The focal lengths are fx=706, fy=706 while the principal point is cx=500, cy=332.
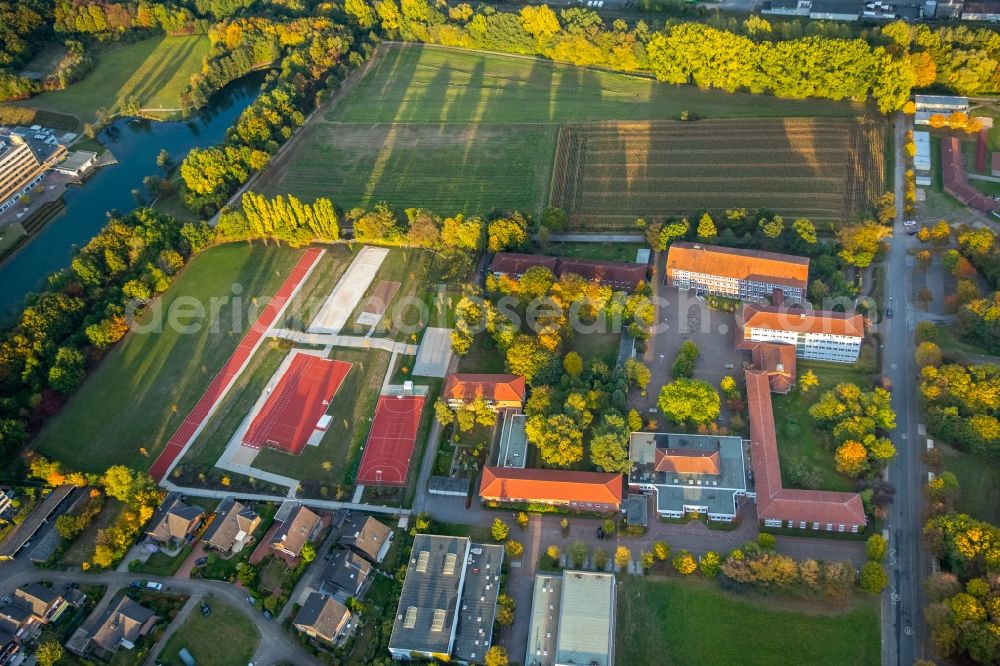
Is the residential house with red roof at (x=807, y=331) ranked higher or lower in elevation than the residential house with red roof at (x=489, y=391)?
higher

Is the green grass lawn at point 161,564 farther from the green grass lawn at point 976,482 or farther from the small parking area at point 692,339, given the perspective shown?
the green grass lawn at point 976,482

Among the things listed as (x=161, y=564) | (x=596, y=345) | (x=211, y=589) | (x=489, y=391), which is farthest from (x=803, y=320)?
(x=161, y=564)

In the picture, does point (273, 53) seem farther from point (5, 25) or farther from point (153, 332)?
point (153, 332)

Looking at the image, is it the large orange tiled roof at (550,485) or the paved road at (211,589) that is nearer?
the paved road at (211,589)

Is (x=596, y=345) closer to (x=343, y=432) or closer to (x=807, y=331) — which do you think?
(x=807, y=331)

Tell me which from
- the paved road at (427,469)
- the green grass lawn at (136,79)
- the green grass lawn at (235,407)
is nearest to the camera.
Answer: the paved road at (427,469)

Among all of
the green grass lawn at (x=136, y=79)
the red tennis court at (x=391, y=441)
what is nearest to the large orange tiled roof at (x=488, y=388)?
the red tennis court at (x=391, y=441)

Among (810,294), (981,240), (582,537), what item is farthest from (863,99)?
(582,537)

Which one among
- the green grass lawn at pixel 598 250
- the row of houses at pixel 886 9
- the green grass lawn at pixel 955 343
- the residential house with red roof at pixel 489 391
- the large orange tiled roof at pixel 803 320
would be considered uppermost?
the row of houses at pixel 886 9
